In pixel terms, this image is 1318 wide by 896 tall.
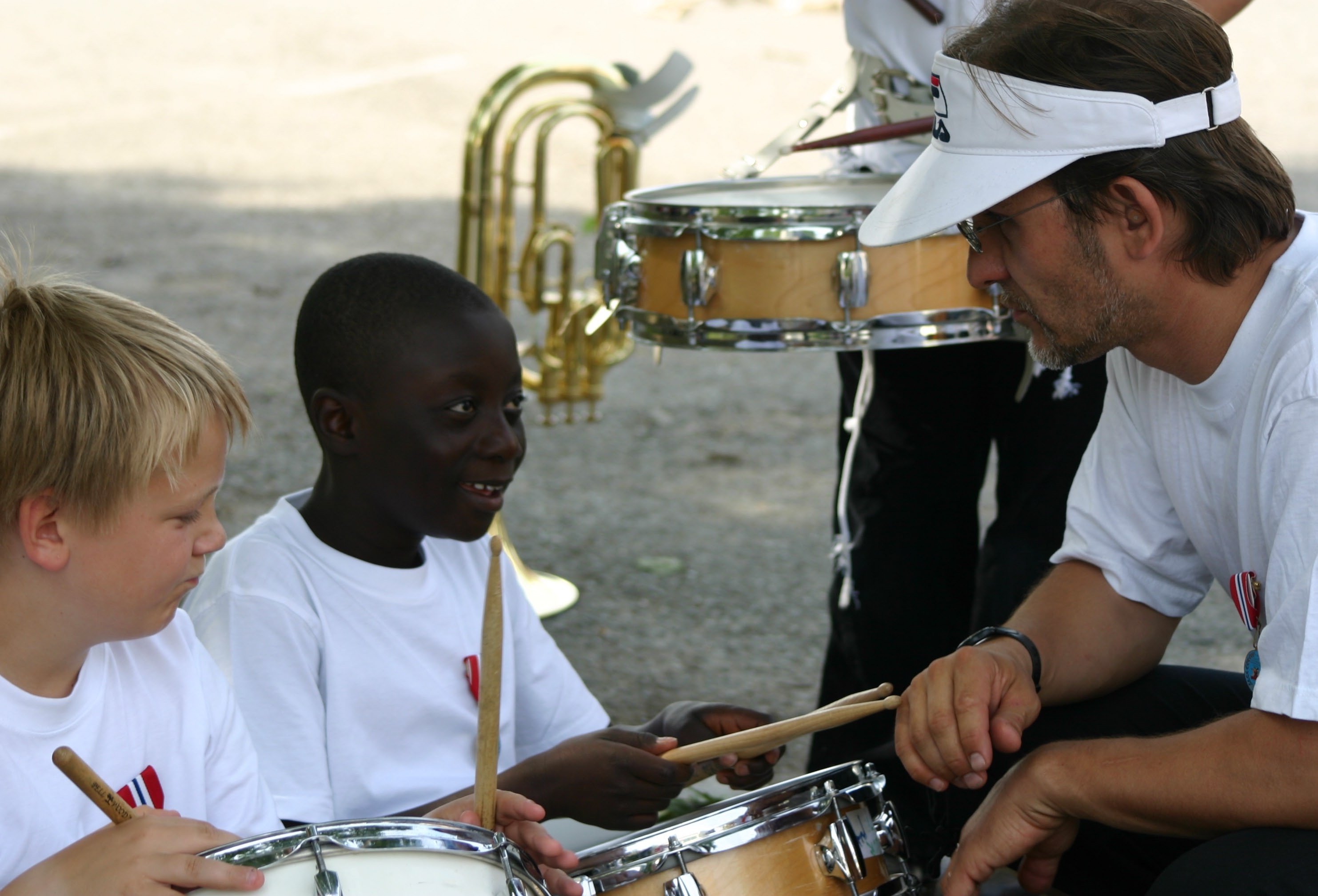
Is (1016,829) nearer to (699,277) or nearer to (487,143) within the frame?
(699,277)

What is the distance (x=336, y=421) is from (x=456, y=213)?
641 cm

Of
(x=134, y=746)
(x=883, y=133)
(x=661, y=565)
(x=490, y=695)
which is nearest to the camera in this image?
(x=490, y=695)

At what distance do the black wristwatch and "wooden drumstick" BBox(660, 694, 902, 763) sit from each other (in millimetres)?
301

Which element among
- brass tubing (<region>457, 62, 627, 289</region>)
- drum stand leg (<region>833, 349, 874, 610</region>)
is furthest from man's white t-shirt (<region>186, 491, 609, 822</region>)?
brass tubing (<region>457, 62, 627, 289</region>)

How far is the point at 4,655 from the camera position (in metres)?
1.51

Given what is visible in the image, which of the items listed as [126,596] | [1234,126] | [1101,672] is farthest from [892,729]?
[126,596]

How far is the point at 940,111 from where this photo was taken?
182cm

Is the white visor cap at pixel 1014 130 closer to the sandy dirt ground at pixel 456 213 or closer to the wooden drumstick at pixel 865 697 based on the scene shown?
the wooden drumstick at pixel 865 697

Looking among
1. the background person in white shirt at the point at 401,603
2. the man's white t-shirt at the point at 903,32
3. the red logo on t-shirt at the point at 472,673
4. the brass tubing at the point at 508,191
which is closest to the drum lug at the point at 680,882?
the background person in white shirt at the point at 401,603

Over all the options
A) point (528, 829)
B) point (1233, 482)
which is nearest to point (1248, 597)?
point (1233, 482)

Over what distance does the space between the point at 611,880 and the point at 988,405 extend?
1.41m

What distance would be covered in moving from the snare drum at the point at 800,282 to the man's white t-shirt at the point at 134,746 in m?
1.03

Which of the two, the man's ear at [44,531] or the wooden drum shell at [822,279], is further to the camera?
the wooden drum shell at [822,279]

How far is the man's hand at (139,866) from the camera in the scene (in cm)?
127
